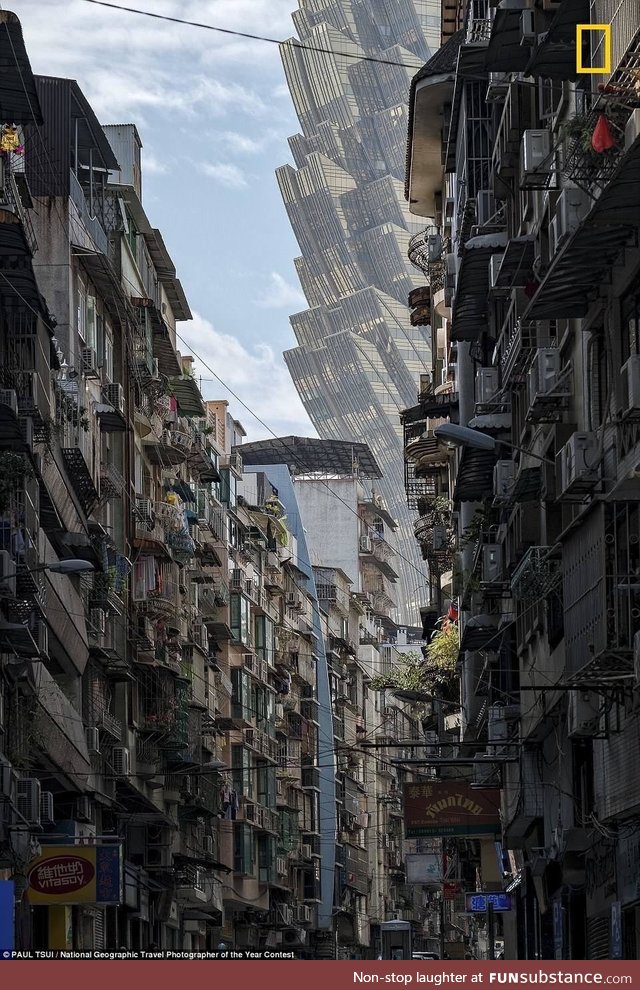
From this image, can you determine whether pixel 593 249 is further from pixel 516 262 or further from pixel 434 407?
pixel 434 407

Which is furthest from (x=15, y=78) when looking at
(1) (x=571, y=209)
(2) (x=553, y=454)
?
(1) (x=571, y=209)

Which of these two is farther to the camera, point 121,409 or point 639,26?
point 121,409

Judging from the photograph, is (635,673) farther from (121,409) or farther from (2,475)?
(121,409)

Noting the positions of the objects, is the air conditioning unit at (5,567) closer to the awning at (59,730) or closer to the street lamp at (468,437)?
the awning at (59,730)

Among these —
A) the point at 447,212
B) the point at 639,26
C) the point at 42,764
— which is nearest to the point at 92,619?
the point at 42,764

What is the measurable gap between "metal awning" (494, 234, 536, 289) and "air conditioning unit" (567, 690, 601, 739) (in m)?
6.90

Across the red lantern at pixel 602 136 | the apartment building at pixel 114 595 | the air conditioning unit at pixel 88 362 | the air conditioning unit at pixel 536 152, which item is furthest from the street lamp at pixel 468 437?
the air conditioning unit at pixel 88 362

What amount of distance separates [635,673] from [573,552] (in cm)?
321

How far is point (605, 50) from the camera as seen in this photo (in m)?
22.9

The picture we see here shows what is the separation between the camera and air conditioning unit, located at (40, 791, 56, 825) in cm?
4258

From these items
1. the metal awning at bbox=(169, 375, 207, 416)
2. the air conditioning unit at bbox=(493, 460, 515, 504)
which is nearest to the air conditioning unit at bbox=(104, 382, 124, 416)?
the metal awning at bbox=(169, 375, 207, 416)

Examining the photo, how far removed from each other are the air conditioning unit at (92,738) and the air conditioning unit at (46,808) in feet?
17.5

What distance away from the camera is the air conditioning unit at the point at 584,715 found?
2616cm

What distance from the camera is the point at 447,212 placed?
184 ft
